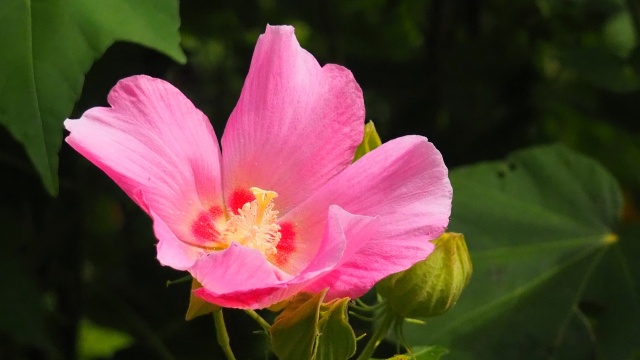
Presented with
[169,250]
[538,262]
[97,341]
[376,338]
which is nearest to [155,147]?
[169,250]

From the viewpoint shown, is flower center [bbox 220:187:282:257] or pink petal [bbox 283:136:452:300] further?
flower center [bbox 220:187:282:257]

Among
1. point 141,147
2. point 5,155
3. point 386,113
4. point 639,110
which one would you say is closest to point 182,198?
point 141,147

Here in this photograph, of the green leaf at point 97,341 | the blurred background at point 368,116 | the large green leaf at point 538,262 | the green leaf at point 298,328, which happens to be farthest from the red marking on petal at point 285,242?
the green leaf at point 97,341

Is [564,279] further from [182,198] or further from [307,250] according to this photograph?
[182,198]

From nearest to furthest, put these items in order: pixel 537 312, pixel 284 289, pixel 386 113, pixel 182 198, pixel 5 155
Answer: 1. pixel 284 289
2. pixel 182 198
3. pixel 537 312
4. pixel 5 155
5. pixel 386 113

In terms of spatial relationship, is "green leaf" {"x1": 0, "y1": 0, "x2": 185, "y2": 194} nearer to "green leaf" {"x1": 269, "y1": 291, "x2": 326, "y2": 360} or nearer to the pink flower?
the pink flower

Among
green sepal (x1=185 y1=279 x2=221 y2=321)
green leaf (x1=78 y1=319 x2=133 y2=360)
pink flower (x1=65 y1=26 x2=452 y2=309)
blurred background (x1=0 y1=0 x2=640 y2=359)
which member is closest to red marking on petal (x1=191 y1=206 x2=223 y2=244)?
pink flower (x1=65 y1=26 x2=452 y2=309)

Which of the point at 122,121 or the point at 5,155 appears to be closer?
the point at 122,121
